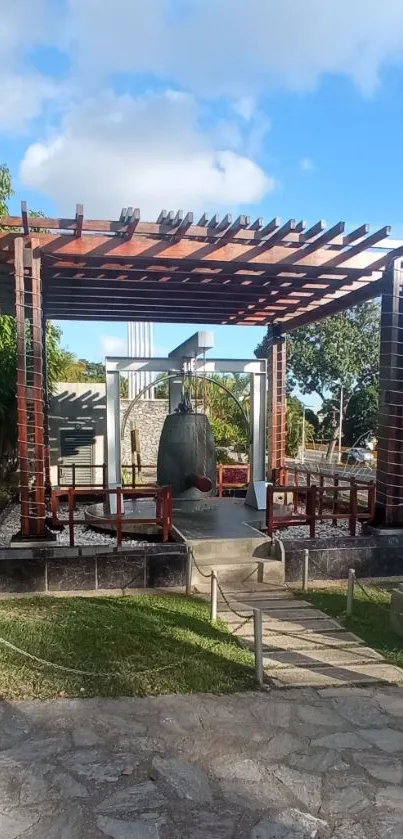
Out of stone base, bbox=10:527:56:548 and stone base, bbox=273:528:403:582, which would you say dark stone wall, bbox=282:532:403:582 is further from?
stone base, bbox=10:527:56:548

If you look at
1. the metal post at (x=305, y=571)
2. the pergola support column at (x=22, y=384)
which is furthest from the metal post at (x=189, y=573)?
the pergola support column at (x=22, y=384)

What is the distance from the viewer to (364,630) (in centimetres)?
544

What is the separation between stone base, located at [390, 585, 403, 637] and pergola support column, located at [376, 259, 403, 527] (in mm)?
2565

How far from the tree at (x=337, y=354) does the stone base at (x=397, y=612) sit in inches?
1080

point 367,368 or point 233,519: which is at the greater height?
point 367,368

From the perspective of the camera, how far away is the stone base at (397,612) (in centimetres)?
529

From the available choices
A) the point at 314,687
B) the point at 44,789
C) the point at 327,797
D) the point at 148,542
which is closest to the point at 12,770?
the point at 44,789

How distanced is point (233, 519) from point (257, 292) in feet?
11.4

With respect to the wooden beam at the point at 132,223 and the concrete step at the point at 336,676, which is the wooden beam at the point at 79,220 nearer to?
the wooden beam at the point at 132,223

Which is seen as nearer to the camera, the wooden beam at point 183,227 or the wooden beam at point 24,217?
the wooden beam at point 24,217

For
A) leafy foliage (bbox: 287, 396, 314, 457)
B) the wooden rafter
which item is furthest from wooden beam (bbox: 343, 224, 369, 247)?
leafy foliage (bbox: 287, 396, 314, 457)

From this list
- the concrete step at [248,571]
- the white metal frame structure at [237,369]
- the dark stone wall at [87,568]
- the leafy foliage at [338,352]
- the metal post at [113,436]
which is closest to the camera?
the dark stone wall at [87,568]

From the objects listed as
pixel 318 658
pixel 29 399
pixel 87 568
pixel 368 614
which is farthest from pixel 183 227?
pixel 318 658

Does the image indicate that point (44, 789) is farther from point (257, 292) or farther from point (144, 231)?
point (257, 292)
